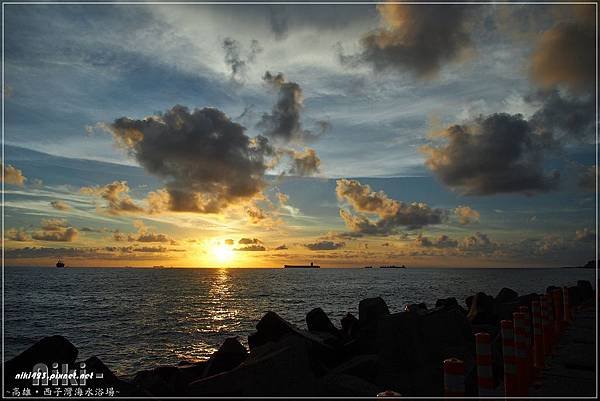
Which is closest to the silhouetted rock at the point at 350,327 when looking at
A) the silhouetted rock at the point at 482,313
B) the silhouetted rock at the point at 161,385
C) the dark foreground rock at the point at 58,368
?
the silhouetted rock at the point at 482,313

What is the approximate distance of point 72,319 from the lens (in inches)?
1751

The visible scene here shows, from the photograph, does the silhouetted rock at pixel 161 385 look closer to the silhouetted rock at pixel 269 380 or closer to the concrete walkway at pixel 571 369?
the silhouetted rock at pixel 269 380

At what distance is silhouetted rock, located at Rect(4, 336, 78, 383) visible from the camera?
1131 centimetres

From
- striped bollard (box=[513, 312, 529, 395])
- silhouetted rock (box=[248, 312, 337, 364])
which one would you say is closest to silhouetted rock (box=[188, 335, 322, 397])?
striped bollard (box=[513, 312, 529, 395])

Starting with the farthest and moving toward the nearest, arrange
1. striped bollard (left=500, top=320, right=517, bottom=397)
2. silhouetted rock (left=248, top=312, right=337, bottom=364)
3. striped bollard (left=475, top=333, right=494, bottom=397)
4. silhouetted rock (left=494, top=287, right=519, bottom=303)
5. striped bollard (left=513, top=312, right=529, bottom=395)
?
silhouetted rock (left=494, top=287, right=519, bottom=303) < silhouetted rock (left=248, top=312, right=337, bottom=364) < striped bollard (left=513, top=312, right=529, bottom=395) < striped bollard (left=500, top=320, right=517, bottom=397) < striped bollard (left=475, top=333, right=494, bottom=397)

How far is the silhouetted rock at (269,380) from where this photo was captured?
795cm

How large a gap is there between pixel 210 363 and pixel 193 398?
512 centimetres

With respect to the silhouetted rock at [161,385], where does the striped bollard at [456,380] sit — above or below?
above

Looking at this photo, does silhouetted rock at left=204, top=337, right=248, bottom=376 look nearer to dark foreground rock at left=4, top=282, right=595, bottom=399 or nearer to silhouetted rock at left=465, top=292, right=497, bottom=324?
dark foreground rock at left=4, top=282, right=595, bottom=399

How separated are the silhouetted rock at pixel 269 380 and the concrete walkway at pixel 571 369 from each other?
403 cm

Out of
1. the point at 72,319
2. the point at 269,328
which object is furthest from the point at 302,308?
the point at 269,328

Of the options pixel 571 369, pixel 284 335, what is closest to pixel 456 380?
pixel 571 369

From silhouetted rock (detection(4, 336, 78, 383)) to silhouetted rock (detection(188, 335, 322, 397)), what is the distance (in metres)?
6.13

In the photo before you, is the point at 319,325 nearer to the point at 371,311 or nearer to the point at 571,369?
the point at 371,311
